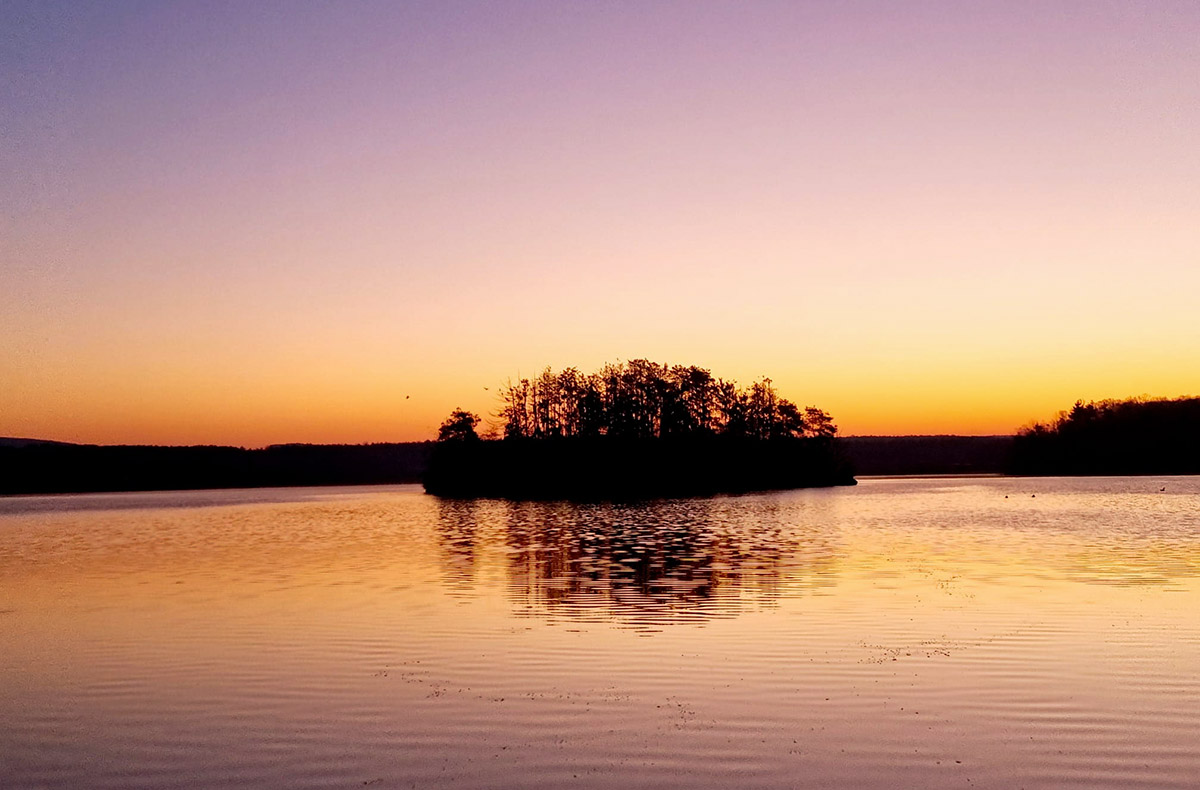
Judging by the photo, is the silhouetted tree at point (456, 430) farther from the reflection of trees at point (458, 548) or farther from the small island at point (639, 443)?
the reflection of trees at point (458, 548)

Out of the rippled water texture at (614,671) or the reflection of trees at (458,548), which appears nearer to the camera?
the rippled water texture at (614,671)

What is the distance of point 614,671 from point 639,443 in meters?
113

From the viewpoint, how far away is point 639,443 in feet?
421

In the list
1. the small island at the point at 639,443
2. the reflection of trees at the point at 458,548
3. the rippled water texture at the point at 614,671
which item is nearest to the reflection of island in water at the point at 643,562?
the reflection of trees at the point at 458,548

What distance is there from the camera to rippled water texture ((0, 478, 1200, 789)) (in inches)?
425

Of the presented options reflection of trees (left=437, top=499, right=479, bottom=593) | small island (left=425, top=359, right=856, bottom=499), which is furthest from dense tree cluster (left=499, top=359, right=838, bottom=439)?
reflection of trees (left=437, top=499, right=479, bottom=593)

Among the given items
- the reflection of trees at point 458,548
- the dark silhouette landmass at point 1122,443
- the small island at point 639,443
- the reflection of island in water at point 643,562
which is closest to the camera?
the reflection of island in water at point 643,562

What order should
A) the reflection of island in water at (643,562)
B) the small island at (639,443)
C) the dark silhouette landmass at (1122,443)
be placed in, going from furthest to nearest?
1. the dark silhouette landmass at (1122,443)
2. the small island at (639,443)
3. the reflection of island in water at (643,562)

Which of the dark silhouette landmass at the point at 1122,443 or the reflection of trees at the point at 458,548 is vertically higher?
the dark silhouette landmass at the point at 1122,443

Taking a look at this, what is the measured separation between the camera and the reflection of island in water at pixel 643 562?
23.6 m

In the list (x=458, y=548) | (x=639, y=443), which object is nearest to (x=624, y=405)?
(x=639, y=443)

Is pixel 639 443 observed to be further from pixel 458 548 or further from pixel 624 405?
pixel 458 548

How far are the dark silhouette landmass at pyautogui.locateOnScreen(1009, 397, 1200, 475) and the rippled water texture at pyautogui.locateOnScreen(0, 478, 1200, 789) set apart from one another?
6272 inches

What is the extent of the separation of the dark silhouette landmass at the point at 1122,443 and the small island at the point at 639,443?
4572 cm
